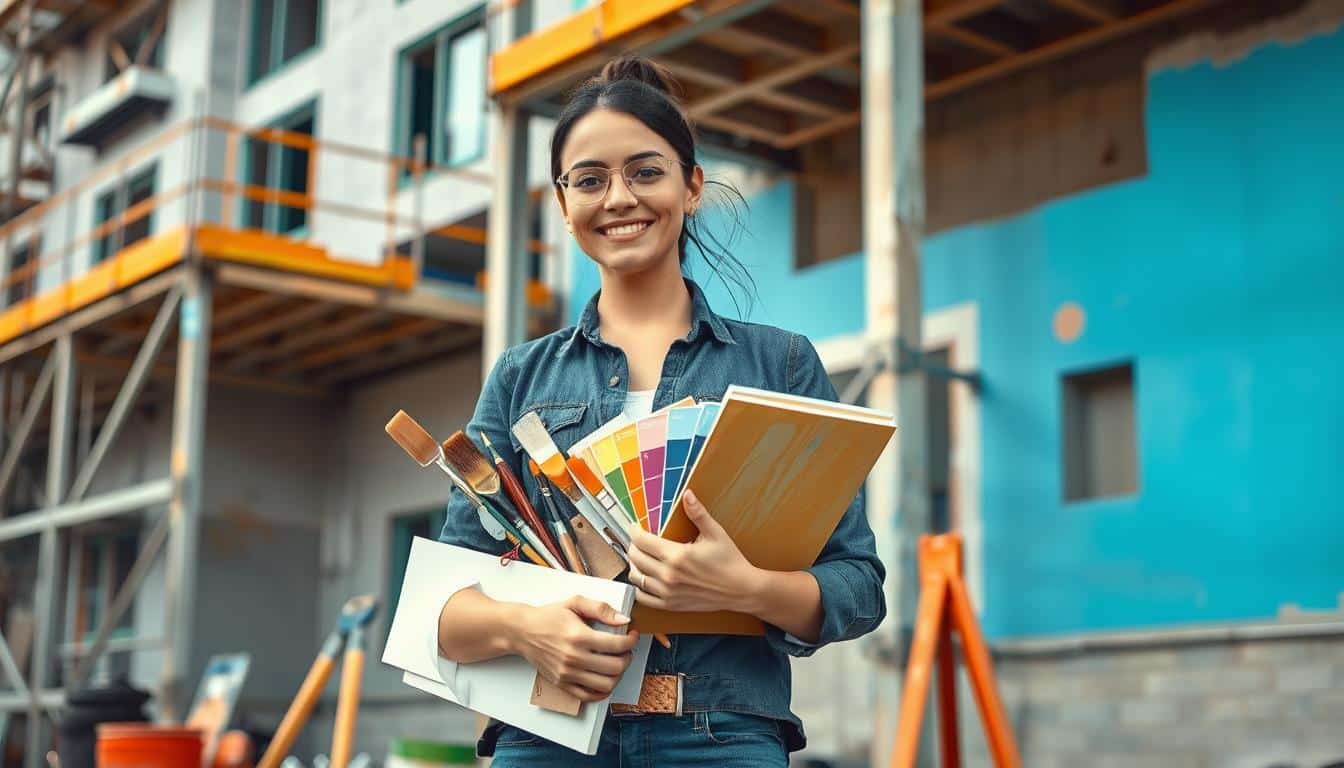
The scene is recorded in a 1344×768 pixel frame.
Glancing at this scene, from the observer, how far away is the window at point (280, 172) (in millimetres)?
15734

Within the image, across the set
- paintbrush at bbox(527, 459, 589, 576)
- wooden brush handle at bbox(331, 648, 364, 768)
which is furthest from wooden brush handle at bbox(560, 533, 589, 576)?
wooden brush handle at bbox(331, 648, 364, 768)

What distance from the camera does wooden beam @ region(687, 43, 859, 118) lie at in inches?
356

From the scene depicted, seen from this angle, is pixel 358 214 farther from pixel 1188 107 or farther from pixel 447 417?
pixel 1188 107

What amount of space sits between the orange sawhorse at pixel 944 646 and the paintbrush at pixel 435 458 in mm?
3750

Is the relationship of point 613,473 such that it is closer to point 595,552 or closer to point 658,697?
point 595,552

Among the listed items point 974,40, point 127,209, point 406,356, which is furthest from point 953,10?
point 127,209

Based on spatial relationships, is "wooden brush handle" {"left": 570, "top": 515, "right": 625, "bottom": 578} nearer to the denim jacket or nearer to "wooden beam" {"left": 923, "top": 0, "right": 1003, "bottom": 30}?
the denim jacket

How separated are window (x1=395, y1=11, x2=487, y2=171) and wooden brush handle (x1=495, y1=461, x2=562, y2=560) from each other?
1146 centimetres

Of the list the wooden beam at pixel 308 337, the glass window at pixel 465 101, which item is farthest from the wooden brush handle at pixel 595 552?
the glass window at pixel 465 101

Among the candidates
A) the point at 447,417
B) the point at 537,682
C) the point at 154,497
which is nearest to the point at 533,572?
the point at 537,682

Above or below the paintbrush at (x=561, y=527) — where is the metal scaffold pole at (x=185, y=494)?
above

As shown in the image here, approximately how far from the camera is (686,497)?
1756 millimetres

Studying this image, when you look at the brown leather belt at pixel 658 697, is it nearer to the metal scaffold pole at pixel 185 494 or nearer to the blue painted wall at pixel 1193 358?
the blue painted wall at pixel 1193 358

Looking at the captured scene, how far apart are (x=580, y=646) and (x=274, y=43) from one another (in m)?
15.5
